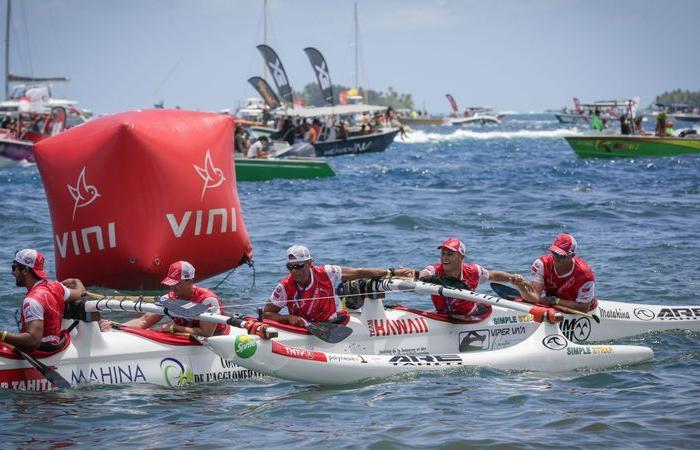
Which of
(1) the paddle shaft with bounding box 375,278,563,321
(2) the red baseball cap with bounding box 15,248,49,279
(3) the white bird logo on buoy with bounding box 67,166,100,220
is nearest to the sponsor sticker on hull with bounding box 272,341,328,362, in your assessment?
(1) the paddle shaft with bounding box 375,278,563,321

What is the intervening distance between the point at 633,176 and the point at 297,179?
11.0 m

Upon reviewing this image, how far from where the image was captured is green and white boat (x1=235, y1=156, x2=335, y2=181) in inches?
1153

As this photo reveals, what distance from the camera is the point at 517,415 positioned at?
848cm

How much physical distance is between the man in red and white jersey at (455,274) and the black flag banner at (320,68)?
1395 inches

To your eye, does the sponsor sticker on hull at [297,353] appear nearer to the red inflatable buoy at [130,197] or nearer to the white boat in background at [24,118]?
the red inflatable buoy at [130,197]

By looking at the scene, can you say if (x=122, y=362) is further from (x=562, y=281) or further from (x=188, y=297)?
(x=562, y=281)

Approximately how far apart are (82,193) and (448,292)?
4.56 meters

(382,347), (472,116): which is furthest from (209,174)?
(472,116)

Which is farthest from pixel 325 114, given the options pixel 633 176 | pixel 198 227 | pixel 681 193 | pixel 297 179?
pixel 198 227

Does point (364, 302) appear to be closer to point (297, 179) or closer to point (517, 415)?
point (517, 415)

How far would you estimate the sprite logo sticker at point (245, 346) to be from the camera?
8680 millimetres

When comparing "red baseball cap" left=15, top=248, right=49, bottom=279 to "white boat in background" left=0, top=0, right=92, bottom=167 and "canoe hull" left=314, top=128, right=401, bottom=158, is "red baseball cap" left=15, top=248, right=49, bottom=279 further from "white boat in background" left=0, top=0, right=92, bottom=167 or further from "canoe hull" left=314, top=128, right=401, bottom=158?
"canoe hull" left=314, top=128, right=401, bottom=158

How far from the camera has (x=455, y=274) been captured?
11.1 metres

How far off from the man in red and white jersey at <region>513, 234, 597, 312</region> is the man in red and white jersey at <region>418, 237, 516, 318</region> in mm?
375
